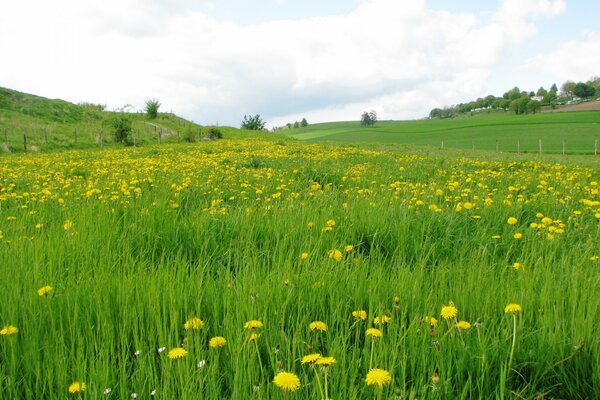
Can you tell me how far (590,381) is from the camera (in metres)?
1.60

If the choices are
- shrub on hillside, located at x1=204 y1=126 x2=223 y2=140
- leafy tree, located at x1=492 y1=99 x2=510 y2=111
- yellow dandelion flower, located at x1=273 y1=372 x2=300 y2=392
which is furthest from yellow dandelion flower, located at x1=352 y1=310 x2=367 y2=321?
leafy tree, located at x1=492 y1=99 x2=510 y2=111

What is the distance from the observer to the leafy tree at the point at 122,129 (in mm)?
30423

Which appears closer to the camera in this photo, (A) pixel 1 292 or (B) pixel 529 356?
(B) pixel 529 356

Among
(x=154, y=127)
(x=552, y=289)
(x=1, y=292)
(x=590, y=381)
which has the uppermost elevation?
(x=154, y=127)

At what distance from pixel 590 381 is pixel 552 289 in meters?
0.76

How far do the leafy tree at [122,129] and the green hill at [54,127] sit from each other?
0.53 m

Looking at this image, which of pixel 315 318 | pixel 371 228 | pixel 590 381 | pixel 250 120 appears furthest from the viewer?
pixel 250 120

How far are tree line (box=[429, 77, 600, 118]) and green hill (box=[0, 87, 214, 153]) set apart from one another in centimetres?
9073

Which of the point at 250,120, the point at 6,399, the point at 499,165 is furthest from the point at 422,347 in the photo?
the point at 250,120

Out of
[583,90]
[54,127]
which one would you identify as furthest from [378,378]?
[583,90]

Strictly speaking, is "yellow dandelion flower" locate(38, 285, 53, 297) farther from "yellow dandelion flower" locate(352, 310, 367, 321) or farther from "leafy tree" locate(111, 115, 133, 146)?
"leafy tree" locate(111, 115, 133, 146)

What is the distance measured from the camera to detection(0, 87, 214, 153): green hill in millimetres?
25484

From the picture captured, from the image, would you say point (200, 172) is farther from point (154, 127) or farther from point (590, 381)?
point (154, 127)

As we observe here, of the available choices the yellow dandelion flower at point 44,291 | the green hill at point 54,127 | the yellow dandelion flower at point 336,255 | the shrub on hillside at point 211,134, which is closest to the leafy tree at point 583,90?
the shrub on hillside at point 211,134
